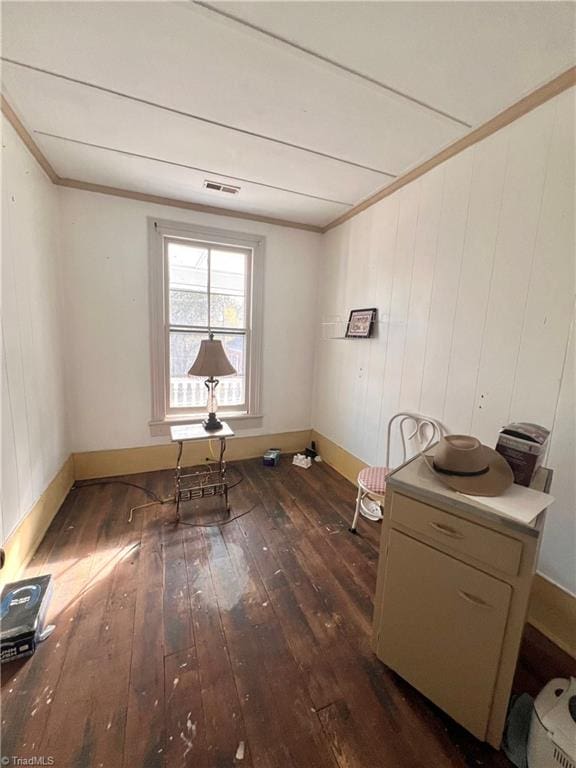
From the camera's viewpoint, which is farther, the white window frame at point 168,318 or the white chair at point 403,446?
the white window frame at point 168,318

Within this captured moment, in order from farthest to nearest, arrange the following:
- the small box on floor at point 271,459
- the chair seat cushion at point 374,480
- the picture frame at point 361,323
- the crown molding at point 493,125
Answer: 1. the small box on floor at point 271,459
2. the picture frame at point 361,323
3. the chair seat cushion at point 374,480
4. the crown molding at point 493,125

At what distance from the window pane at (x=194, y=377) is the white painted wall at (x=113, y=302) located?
0.24 metres

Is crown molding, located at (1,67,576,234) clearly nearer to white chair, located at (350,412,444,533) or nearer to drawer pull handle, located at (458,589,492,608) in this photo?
white chair, located at (350,412,444,533)

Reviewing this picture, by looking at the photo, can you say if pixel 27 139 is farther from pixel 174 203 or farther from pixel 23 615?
pixel 23 615

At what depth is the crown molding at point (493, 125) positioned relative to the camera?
1.32 m

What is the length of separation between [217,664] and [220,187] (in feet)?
9.87

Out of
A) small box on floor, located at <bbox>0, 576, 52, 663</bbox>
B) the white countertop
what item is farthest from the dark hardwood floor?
the white countertop

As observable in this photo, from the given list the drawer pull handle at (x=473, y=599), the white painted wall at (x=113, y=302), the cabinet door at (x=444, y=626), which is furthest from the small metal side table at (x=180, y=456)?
the drawer pull handle at (x=473, y=599)

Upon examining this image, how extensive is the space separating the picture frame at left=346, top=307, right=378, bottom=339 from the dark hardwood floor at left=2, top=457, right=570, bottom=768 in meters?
1.59

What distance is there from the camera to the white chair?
6.51ft

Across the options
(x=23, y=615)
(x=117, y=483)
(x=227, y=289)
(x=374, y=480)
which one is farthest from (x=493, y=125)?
(x=117, y=483)

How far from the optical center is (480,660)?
38.9 inches

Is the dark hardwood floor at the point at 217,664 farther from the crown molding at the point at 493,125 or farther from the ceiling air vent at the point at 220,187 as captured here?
the ceiling air vent at the point at 220,187

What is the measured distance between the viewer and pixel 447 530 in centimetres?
104
